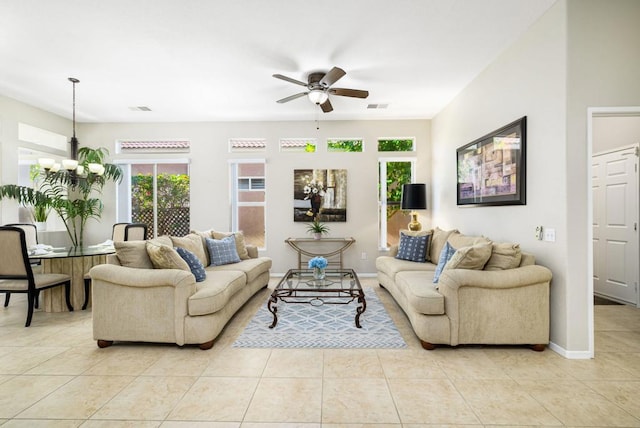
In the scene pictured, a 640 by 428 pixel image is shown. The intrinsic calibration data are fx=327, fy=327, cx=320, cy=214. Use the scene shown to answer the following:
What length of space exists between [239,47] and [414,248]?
327 cm

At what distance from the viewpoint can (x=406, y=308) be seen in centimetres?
328

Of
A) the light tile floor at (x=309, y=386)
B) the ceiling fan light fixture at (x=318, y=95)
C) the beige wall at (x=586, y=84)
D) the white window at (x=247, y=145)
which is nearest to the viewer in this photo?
the light tile floor at (x=309, y=386)

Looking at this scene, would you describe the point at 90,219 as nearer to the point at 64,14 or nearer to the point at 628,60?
the point at 64,14

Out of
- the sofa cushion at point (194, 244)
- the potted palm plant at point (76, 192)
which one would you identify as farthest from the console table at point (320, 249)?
the potted palm plant at point (76, 192)

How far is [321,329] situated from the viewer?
10.6ft

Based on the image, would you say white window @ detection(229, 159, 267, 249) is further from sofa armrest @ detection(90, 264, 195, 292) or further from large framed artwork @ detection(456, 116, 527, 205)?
large framed artwork @ detection(456, 116, 527, 205)

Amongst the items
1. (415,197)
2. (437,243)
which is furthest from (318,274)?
(415,197)

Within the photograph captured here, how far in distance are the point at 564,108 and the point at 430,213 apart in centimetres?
345

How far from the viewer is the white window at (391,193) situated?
5.97 metres

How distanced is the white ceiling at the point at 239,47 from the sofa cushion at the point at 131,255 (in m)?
1.98

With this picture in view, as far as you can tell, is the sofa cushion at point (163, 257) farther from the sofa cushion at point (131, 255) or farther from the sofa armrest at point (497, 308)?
the sofa armrest at point (497, 308)

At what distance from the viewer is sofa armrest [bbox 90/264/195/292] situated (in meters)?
2.76

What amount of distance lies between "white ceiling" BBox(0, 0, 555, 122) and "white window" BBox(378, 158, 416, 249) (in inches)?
50.1

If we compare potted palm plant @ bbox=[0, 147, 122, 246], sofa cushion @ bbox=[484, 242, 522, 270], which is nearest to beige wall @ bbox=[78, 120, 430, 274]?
potted palm plant @ bbox=[0, 147, 122, 246]
